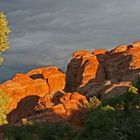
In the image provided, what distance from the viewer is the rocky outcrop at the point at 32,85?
129125mm

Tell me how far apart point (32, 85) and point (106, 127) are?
328 ft

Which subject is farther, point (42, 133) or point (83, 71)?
point (83, 71)

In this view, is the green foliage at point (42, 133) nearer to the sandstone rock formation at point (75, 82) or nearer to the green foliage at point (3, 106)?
the green foliage at point (3, 106)

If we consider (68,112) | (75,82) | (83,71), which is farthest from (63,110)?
(75,82)

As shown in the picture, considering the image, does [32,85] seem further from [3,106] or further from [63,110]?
[3,106]

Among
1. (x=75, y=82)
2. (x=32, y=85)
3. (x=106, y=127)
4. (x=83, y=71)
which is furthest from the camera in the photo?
(x=32, y=85)

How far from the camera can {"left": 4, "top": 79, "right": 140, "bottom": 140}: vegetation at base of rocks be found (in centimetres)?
3225

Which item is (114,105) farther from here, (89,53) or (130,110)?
(89,53)

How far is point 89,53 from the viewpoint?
138500mm

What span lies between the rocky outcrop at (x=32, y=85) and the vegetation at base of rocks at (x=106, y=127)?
3111 inches

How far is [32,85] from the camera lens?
133 metres

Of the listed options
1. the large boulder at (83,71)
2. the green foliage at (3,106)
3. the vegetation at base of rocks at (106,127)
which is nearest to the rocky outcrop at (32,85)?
the large boulder at (83,71)

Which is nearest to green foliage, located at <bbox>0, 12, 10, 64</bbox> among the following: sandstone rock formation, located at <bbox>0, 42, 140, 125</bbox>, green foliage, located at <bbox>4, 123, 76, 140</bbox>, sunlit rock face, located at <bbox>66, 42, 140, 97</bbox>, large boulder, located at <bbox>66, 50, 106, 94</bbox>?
green foliage, located at <bbox>4, 123, 76, 140</bbox>

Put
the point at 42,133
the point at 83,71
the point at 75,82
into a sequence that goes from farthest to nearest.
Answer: the point at 75,82 < the point at 83,71 < the point at 42,133
